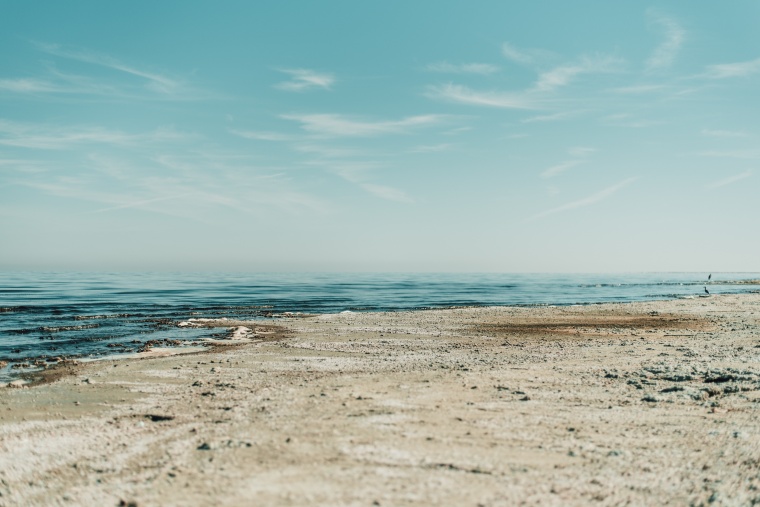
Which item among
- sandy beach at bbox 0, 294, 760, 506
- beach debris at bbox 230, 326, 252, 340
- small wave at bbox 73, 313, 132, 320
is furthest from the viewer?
small wave at bbox 73, 313, 132, 320

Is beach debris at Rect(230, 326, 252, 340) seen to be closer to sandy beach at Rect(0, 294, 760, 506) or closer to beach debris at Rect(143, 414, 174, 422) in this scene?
sandy beach at Rect(0, 294, 760, 506)

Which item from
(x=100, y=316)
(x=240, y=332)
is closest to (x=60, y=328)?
(x=100, y=316)

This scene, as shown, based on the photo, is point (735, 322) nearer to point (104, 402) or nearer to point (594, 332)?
point (594, 332)

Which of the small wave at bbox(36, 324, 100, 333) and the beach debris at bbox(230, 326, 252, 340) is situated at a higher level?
the beach debris at bbox(230, 326, 252, 340)

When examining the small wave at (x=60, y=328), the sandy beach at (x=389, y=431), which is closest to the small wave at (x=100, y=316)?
the small wave at (x=60, y=328)

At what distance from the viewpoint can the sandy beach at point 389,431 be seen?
19.6 feet

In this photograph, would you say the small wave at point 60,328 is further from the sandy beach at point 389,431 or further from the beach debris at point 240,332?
the sandy beach at point 389,431

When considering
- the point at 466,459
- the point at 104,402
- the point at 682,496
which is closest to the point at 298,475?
the point at 466,459

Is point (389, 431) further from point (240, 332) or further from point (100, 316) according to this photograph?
point (100, 316)

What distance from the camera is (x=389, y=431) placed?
776 cm

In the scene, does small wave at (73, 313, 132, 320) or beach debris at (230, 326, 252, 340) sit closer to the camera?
beach debris at (230, 326, 252, 340)

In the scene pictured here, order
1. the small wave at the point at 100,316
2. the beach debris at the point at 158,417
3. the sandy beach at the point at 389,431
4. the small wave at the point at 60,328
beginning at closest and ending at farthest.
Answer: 1. the sandy beach at the point at 389,431
2. the beach debris at the point at 158,417
3. the small wave at the point at 60,328
4. the small wave at the point at 100,316

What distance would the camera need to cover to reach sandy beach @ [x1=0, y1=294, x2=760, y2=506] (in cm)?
596

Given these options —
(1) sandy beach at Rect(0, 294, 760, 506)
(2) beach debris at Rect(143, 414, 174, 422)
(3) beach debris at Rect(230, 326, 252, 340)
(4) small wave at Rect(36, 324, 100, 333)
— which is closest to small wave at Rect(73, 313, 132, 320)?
(4) small wave at Rect(36, 324, 100, 333)
